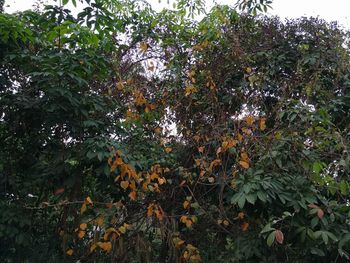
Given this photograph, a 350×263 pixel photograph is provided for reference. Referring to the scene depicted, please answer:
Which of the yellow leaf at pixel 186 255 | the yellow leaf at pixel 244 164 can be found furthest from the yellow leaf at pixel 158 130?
the yellow leaf at pixel 186 255

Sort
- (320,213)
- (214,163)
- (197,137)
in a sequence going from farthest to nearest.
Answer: (197,137)
(214,163)
(320,213)

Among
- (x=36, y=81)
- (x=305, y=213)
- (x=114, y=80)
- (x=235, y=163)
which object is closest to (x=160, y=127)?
(x=114, y=80)

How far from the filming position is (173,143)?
396 cm

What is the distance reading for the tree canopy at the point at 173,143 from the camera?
319 cm

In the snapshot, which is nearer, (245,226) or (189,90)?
(245,226)

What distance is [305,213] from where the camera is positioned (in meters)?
3.06

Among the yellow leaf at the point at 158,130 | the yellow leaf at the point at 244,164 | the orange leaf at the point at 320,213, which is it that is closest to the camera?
the orange leaf at the point at 320,213

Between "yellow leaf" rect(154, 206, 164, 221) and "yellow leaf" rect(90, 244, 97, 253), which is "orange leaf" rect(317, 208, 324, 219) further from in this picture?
"yellow leaf" rect(90, 244, 97, 253)

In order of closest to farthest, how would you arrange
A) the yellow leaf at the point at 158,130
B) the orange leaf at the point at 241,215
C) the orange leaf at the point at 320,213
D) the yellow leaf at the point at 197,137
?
the orange leaf at the point at 320,213 < the orange leaf at the point at 241,215 < the yellow leaf at the point at 197,137 < the yellow leaf at the point at 158,130

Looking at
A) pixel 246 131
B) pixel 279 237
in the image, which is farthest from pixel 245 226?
pixel 246 131

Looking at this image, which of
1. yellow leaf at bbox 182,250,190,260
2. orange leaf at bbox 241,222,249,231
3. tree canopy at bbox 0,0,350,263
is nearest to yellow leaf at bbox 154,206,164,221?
tree canopy at bbox 0,0,350,263

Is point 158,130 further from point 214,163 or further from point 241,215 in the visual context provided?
point 241,215

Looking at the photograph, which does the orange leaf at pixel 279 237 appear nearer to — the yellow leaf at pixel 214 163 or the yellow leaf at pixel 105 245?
the yellow leaf at pixel 214 163

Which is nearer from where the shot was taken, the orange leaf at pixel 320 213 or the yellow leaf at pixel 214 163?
the orange leaf at pixel 320 213
